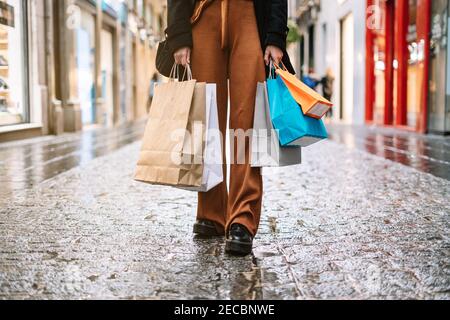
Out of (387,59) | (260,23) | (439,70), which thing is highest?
(387,59)

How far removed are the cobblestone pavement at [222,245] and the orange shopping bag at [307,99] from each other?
2.17 ft

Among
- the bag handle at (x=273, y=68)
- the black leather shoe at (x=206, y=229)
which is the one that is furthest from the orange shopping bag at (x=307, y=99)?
the black leather shoe at (x=206, y=229)

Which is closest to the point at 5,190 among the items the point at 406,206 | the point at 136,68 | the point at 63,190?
the point at 63,190

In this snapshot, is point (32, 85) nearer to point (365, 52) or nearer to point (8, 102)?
point (8, 102)

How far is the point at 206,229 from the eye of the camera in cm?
360

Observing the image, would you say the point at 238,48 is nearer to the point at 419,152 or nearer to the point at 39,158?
the point at 39,158

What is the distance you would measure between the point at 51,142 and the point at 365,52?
39.7 feet

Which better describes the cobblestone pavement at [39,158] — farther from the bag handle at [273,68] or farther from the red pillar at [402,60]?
the red pillar at [402,60]

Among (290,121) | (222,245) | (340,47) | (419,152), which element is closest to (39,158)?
(419,152)

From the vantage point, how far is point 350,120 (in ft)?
76.8

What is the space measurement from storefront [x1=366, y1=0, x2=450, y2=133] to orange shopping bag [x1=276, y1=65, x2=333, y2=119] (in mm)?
10584

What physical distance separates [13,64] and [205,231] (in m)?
9.89

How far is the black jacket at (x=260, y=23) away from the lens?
328 cm

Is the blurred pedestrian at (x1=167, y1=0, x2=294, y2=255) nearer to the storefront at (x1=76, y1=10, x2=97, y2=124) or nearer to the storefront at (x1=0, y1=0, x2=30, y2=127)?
the storefront at (x1=0, y1=0, x2=30, y2=127)
